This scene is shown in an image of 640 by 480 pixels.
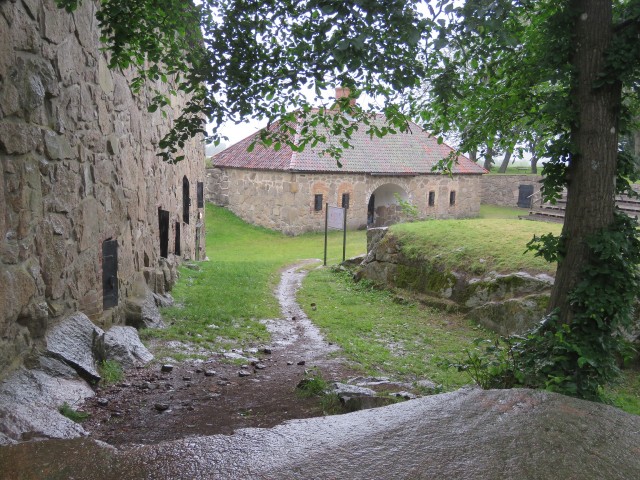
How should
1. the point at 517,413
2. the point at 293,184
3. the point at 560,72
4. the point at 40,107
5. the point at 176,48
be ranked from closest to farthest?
1. the point at 517,413
2. the point at 40,107
3. the point at 560,72
4. the point at 176,48
5. the point at 293,184

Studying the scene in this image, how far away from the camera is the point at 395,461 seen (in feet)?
8.83

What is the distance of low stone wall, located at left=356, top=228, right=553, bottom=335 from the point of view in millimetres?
8695

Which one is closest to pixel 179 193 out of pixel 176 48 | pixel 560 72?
pixel 176 48

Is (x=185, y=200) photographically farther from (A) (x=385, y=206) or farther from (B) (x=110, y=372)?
(A) (x=385, y=206)

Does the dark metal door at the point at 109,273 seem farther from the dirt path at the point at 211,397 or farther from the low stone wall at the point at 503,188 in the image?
the low stone wall at the point at 503,188

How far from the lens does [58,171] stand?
4672 mm

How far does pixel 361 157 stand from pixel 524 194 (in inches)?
487

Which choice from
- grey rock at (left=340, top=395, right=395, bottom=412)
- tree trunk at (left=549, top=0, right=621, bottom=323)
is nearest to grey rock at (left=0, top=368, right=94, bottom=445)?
grey rock at (left=340, top=395, right=395, bottom=412)

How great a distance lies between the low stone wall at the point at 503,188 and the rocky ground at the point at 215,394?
98.4ft

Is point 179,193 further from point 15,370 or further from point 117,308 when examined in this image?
point 15,370


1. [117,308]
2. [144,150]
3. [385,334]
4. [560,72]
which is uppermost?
[560,72]

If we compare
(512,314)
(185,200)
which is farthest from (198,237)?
(512,314)

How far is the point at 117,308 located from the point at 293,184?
19.1 metres

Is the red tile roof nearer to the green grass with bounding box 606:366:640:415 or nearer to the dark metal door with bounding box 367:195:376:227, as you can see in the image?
the dark metal door with bounding box 367:195:376:227
